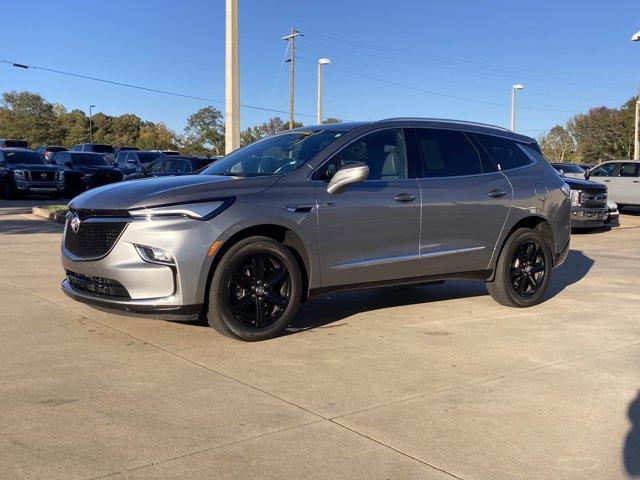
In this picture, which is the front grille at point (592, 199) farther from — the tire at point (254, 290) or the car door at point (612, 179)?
the tire at point (254, 290)

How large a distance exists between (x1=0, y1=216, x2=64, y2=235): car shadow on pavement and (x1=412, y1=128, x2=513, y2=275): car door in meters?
8.55

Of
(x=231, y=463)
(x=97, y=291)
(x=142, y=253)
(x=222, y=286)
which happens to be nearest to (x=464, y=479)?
(x=231, y=463)

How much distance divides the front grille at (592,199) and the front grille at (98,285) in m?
13.3

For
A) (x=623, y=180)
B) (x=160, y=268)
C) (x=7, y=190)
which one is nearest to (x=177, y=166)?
(x=7, y=190)

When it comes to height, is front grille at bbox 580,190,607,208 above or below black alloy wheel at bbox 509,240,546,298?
above

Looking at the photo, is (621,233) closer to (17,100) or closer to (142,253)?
(142,253)

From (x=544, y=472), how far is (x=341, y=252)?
2.76 meters

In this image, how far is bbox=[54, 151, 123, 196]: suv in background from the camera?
71.6 ft

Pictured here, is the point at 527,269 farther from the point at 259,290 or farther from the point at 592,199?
the point at 592,199

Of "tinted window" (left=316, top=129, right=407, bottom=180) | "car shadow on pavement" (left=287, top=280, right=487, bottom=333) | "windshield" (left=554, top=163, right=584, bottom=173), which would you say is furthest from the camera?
"windshield" (left=554, top=163, right=584, bottom=173)

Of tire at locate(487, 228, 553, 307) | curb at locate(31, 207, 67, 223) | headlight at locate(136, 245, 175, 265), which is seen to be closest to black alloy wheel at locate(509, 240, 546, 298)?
tire at locate(487, 228, 553, 307)

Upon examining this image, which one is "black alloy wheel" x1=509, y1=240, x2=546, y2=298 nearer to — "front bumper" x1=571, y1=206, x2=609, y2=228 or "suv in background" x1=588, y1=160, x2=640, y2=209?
"front bumper" x1=571, y1=206, x2=609, y2=228

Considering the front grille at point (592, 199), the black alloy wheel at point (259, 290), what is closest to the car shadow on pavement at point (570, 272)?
the black alloy wheel at point (259, 290)

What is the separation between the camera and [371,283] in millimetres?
5883
